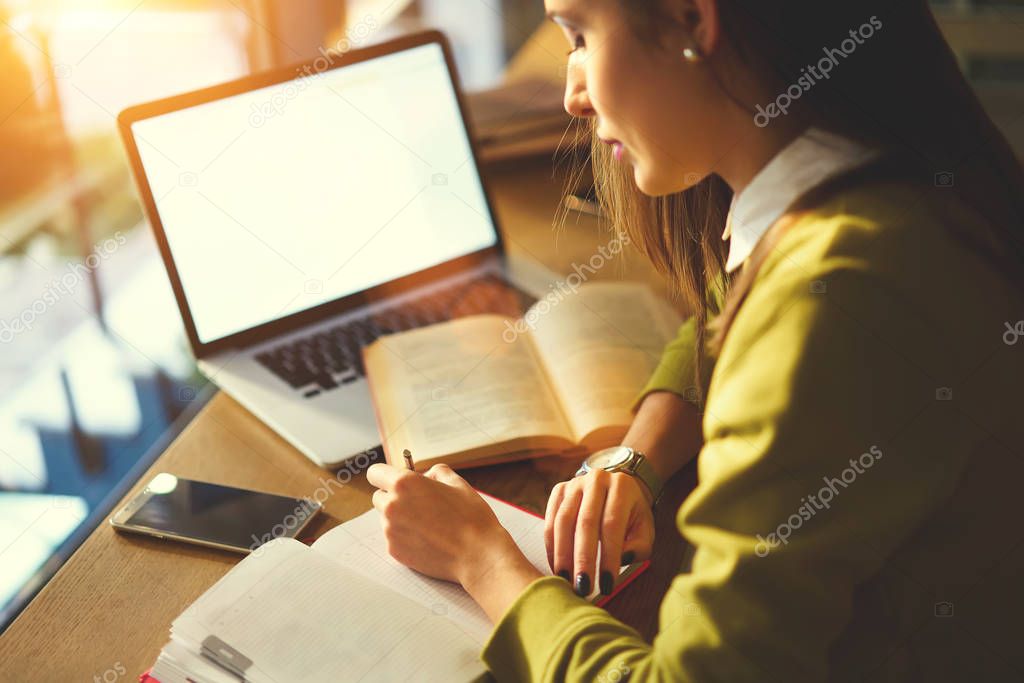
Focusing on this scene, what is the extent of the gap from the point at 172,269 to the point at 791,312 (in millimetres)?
850

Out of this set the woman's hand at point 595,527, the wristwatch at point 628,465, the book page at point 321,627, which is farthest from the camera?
the wristwatch at point 628,465

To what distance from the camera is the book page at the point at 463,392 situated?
Result: 3.28 feet

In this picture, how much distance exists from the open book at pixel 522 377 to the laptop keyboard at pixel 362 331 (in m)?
0.06

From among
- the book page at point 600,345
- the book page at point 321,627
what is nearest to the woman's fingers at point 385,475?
the book page at point 321,627

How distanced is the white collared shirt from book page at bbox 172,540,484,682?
406 millimetres

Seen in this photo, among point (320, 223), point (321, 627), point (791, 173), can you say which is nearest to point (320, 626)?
point (321, 627)

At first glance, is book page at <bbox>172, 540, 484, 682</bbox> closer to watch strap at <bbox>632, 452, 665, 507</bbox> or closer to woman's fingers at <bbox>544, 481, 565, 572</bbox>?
woman's fingers at <bbox>544, 481, 565, 572</bbox>

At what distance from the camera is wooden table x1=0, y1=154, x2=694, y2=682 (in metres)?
0.78

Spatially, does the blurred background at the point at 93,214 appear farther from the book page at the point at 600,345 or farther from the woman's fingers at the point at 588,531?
the woman's fingers at the point at 588,531

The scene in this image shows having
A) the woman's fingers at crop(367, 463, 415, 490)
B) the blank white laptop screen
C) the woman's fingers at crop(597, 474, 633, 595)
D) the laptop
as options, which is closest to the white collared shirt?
the woman's fingers at crop(597, 474, 633, 595)

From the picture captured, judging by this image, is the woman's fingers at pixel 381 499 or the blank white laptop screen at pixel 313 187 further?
the blank white laptop screen at pixel 313 187

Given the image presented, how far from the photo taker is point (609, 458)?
949 millimetres

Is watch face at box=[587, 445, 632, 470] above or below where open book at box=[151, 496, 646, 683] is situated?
below

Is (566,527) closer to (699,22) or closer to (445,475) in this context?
(445,475)
